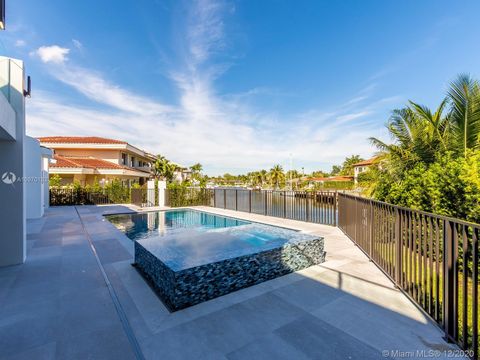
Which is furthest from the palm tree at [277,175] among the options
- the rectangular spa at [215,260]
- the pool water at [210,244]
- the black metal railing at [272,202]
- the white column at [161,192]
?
the rectangular spa at [215,260]

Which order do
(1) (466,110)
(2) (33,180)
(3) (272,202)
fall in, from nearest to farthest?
(1) (466,110), (2) (33,180), (3) (272,202)

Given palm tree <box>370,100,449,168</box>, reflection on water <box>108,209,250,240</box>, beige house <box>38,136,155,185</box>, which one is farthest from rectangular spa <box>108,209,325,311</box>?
beige house <box>38,136,155,185</box>

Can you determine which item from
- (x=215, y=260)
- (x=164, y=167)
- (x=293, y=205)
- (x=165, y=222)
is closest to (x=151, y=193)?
(x=165, y=222)

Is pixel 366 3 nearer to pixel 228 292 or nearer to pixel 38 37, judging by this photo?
pixel 228 292

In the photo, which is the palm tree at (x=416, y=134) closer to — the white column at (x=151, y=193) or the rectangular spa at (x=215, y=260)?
the rectangular spa at (x=215, y=260)

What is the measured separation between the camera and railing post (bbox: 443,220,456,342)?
221cm

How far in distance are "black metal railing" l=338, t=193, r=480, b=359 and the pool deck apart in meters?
0.21

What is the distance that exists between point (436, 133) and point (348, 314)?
260 inches

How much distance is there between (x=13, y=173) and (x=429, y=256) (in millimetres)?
6749

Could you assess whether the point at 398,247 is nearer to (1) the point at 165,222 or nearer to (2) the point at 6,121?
(2) the point at 6,121

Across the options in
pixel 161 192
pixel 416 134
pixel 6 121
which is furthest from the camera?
pixel 161 192

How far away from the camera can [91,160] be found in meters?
20.2

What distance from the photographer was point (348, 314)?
2.74 m

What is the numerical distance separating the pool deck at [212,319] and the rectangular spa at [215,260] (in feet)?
0.51
